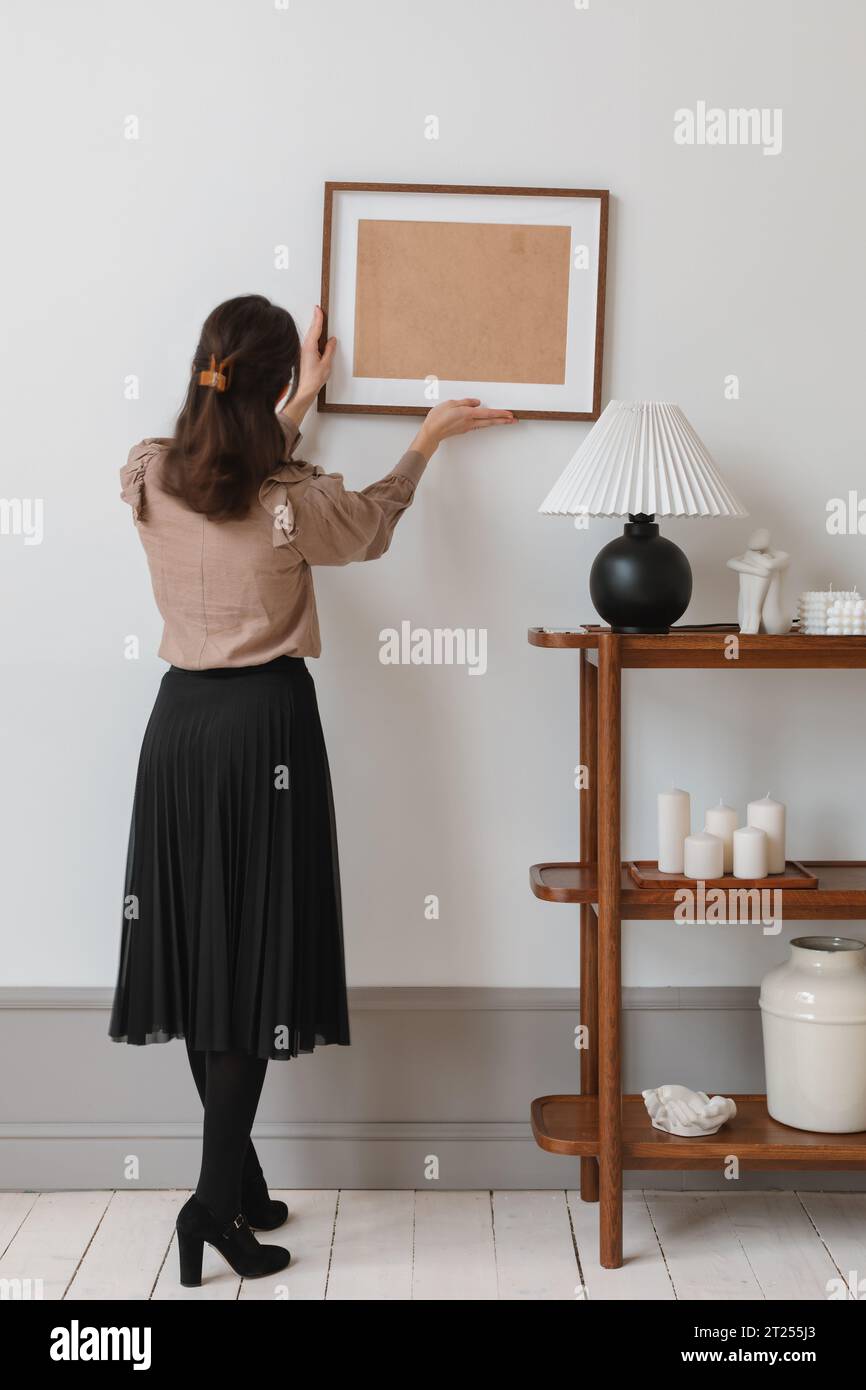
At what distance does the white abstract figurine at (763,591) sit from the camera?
2062 millimetres

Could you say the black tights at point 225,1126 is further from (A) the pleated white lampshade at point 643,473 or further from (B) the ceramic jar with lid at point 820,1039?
(A) the pleated white lampshade at point 643,473

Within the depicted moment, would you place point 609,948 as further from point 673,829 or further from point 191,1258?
point 191,1258

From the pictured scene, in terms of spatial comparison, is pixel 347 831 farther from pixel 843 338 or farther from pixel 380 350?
pixel 843 338

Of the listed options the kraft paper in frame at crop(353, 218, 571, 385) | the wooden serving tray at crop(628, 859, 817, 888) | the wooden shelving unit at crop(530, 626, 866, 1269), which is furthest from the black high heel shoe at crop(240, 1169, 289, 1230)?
the kraft paper in frame at crop(353, 218, 571, 385)

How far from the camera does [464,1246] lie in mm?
2137

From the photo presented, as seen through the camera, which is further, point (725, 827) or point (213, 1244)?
point (725, 827)

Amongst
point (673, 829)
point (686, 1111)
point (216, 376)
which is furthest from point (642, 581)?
point (686, 1111)

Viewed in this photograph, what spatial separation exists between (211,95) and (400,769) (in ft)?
4.17

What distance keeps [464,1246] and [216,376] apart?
1.49 m

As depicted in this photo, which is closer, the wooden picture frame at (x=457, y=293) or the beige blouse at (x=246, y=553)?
the beige blouse at (x=246, y=553)

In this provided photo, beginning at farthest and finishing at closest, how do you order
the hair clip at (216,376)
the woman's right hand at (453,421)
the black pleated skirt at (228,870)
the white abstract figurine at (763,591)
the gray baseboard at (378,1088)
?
the gray baseboard at (378,1088) < the woman's right hand at (453,421) < the white abstract figurine at (763,591) < the black pleated skirt at (228,870) < the hair clip at (216,376)

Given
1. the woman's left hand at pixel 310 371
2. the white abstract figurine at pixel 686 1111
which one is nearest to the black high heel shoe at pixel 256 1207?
the white abstract figurine at pixel 686 1111

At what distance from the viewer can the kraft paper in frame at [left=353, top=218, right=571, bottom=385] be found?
2.26 metres

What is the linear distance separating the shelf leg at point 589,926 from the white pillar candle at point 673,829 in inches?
5.9
